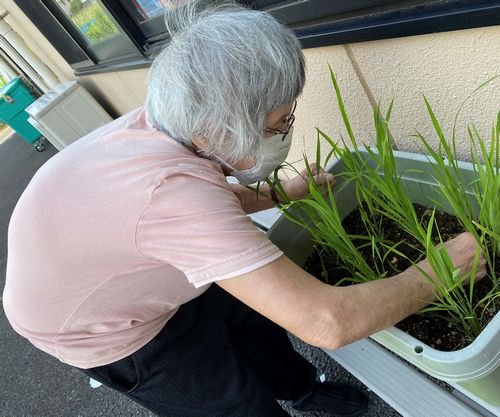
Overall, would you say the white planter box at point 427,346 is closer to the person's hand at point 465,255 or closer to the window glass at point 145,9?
the person's hand at point 465,255

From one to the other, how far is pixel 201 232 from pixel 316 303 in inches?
8.9

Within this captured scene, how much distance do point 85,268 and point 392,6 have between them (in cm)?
88

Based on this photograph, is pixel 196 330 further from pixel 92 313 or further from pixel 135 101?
pixel 135 101

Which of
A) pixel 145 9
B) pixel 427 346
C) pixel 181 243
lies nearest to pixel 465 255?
pixel 427 346

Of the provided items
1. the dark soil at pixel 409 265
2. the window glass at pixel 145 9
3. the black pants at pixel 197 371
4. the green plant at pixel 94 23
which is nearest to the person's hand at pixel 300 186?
the dark soil at pixel 409 265

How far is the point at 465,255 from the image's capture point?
0.76m

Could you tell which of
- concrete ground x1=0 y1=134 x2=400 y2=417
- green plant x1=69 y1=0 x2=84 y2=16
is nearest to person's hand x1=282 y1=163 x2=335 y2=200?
concrete ground x1=0 y1=134 x2=400 y2=417

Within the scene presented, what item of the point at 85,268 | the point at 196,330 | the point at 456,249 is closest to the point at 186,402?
the point at 196,330

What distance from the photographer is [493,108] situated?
0.87 m

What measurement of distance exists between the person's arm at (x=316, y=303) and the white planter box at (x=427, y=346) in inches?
2.5

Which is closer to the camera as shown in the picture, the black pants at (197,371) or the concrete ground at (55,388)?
the black pants at (197,371)

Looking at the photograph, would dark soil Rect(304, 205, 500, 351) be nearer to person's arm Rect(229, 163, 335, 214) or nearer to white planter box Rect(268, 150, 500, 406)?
white planter box Rect(268, 150, 500, 406)

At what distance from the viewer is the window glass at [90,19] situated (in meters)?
2.59

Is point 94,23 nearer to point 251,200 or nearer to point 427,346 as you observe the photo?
point 251,200
